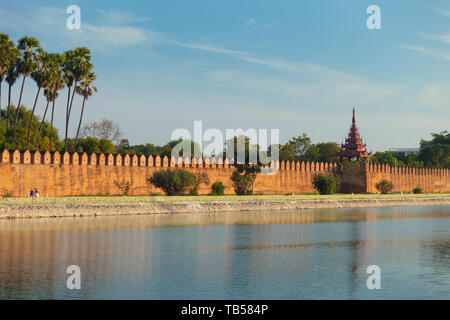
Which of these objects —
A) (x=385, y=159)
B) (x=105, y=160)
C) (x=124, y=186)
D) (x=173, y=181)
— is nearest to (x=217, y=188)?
(x=173, y=181)

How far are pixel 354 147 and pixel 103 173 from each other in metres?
28.3

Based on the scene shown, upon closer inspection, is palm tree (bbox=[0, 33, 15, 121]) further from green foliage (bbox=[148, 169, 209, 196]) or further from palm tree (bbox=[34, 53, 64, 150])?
green foliage (bbox=[148, 169, 209, 196])

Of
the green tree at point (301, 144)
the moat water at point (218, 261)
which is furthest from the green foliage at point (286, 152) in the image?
the moat water at point (218, 261)

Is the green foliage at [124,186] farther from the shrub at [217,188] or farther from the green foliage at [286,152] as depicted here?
the green foliage at [286,152]

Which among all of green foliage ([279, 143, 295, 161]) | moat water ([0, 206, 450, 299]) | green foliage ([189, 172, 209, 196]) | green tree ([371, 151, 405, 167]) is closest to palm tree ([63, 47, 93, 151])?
green foliage ([189, 172, 209, 196])

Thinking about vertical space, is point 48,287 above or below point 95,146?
below

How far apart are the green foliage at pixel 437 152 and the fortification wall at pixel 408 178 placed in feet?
51.7

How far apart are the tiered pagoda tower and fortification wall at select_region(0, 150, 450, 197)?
787 cm

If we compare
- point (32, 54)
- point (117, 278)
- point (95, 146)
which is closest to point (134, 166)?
point (32, 54)

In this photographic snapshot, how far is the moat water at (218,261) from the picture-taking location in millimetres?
9906
